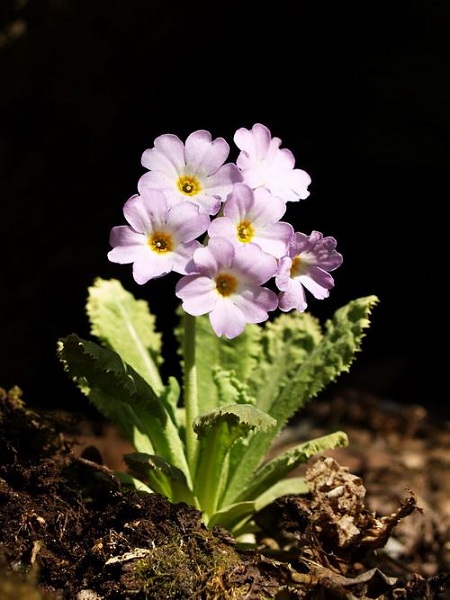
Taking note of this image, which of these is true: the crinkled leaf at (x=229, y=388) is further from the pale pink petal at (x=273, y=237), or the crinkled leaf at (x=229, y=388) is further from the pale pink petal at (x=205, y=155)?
the pale pink petal at (x=205, y=155)

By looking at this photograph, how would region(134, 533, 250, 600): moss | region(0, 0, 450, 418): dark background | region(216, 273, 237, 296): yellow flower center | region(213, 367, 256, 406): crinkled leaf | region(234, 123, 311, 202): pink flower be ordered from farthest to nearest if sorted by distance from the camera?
1. region(0, 0, 450, 418): dark background
2. region(213, 367, 256, 406): crinkled leaf
3. region(234, 123, 311, 202): pink flower
4. region(216, 273, 237, 296): yellow flower center
5. region(134, 533, 250, 600): moss

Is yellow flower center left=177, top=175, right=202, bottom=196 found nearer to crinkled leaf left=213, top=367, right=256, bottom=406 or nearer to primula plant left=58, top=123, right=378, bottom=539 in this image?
primula plant left=58, top=123, right=378, bottom=539

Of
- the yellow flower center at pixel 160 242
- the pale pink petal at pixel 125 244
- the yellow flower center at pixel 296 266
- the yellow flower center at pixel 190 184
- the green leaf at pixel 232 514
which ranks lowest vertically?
the green leaf at pixel 232 514

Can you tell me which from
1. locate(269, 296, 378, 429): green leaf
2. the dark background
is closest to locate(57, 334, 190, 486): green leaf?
locate(269, 296, 378, 429): green leaf

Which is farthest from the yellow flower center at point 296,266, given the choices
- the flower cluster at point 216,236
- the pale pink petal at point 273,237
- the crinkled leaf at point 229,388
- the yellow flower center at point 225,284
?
the crinkled leaf at point 229,388

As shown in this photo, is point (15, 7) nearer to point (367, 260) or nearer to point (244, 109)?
point (244, 109)

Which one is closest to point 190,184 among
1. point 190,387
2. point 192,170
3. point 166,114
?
point 192,170
